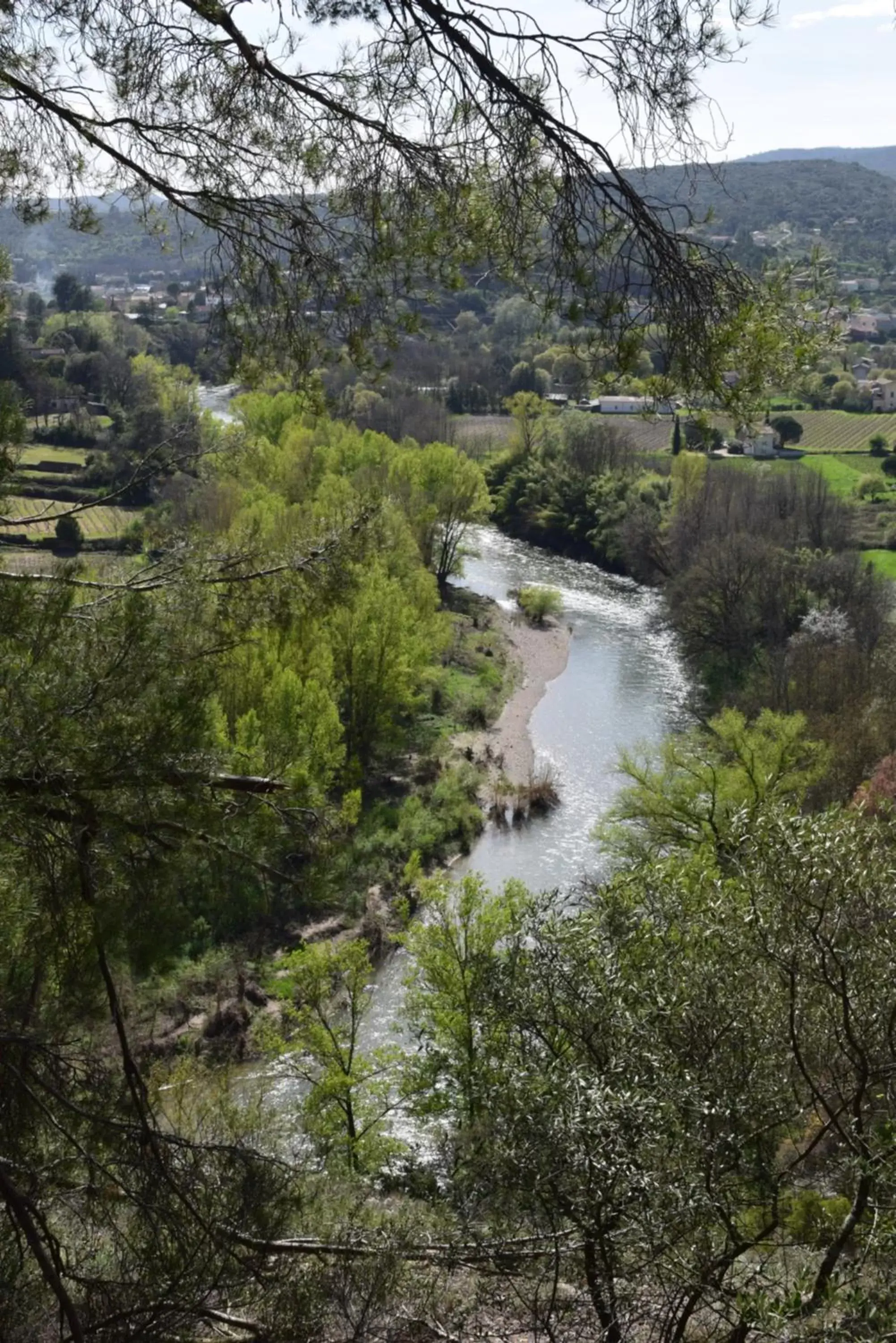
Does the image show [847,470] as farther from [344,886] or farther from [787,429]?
[344,886]

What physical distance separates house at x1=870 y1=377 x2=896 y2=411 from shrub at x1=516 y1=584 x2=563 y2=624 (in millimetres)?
30097

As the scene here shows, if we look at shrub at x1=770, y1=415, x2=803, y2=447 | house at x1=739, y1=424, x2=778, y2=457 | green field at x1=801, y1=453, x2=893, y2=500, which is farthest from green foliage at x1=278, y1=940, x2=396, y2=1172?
shrub at x1=770, y1=415, x2=803, y2=447

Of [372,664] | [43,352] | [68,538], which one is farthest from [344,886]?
[43,352]

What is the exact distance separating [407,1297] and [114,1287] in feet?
5.03

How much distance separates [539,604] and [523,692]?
18.1 feet

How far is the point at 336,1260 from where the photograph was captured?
6035 mm

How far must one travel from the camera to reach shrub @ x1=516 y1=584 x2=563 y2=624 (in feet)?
108

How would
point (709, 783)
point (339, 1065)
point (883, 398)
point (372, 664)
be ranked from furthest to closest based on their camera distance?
point (883, 398)
point (372, 664)
point (709, 783)
point (339, 1065)

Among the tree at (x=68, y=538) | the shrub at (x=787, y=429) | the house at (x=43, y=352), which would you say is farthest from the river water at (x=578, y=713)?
the house at (x=43, y=352)

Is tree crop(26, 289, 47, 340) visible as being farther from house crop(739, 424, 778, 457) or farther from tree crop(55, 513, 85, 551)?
house crop(739, 424, 778, 457)

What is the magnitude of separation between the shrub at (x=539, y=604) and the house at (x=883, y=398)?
30097 millimetres

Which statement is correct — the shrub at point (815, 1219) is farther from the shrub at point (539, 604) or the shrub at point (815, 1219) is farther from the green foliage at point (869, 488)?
the green foliage at point (869, 488)

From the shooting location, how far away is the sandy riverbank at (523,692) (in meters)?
23.9

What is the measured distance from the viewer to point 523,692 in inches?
1102
